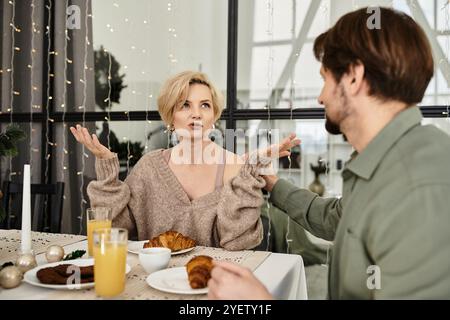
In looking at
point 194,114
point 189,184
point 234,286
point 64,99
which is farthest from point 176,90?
point 64,99

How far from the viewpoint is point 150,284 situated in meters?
0.99

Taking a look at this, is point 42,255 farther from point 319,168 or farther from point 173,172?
point 319,168

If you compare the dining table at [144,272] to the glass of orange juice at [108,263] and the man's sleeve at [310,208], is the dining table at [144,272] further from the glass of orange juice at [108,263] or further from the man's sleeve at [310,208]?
the man's sleeve at [310,208]

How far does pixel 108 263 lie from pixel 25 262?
1.05 feet

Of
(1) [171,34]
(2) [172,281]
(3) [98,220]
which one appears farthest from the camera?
(1) [171,34]

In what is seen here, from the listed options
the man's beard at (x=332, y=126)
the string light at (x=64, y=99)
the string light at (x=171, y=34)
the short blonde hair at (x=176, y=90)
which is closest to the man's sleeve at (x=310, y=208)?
the man's beard at (x=332, y=126)

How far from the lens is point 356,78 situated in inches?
38.1

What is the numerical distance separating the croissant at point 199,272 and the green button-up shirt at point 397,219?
0.29m

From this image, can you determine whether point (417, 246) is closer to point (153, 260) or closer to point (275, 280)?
point (275, 280)

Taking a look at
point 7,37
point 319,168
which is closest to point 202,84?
point 7,37

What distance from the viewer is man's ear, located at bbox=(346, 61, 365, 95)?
3.13ft

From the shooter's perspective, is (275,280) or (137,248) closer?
(275,280)

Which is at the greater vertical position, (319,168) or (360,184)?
(360,184)

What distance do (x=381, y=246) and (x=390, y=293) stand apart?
8 centimetres
